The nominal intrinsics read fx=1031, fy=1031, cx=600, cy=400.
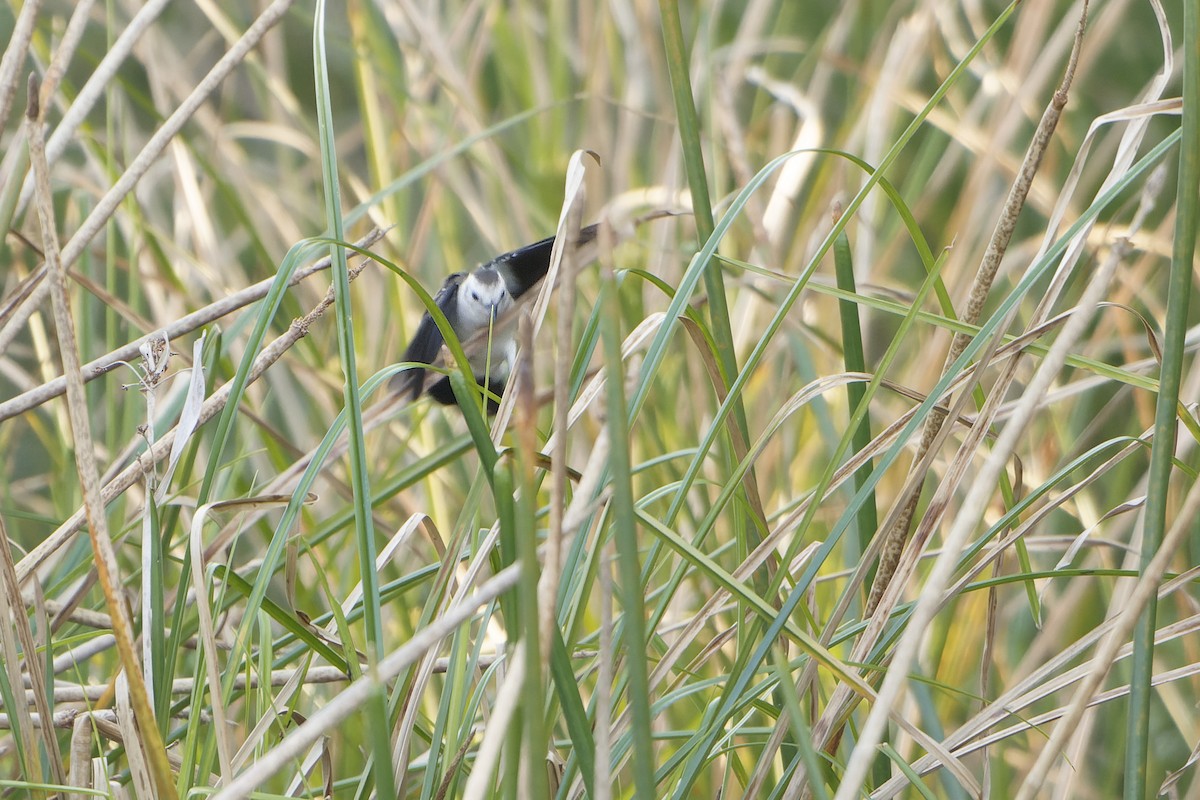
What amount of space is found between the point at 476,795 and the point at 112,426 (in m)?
0.64

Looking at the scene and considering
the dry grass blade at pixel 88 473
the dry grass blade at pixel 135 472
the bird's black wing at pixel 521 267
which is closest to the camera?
the dry grass blade at pixel 88 473

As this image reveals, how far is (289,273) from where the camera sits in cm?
44

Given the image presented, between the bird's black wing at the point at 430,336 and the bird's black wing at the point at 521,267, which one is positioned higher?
the bird's black wing at the point at 521,267

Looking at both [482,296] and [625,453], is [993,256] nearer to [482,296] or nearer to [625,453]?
[625,453]

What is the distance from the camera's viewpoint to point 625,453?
11.0 inches

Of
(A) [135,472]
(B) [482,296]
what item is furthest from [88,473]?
(B) [482,296]

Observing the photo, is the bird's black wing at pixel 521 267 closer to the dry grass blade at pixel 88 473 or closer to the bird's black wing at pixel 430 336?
the bird's black wing at pixel 430 336

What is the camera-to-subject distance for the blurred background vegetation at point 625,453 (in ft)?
1.25

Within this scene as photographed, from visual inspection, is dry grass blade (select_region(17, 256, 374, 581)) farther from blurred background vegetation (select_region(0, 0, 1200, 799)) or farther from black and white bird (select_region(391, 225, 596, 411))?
black and white bird (select_region(391, 225, 596, 411))

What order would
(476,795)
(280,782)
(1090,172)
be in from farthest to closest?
(1090,172) < (280,782) < (476,795)

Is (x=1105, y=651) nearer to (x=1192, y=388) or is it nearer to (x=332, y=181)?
(x=332, y=181)

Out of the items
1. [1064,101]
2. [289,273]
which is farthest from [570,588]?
[1064,101]

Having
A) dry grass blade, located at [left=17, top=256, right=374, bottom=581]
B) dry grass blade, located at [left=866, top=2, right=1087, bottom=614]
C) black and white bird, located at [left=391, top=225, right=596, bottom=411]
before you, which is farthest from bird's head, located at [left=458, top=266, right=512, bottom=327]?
dry grass blade, located at [left=866, top=2, right=1087, bottom=614]

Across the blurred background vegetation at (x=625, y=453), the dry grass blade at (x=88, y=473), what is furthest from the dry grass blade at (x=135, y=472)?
the dry grass blade at (x=88, y=473)
